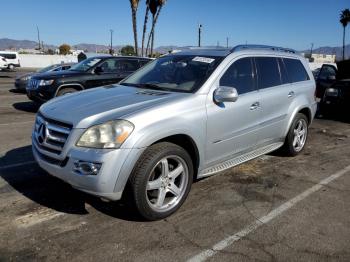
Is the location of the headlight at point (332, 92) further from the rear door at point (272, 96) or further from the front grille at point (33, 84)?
the front grille at point (33, 84)

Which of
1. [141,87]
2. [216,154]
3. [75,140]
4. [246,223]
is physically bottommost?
[246,223]

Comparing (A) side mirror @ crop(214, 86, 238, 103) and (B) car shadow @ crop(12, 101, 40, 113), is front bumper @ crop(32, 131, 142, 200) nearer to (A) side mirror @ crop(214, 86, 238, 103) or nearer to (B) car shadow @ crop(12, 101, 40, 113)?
(A) side mirror @ crop(214, 86, 238, 103)

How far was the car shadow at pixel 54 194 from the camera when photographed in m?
4.11

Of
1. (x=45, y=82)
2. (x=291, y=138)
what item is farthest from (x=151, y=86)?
(x=45, y=82)

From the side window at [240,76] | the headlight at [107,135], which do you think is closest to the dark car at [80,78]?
the side window at [240,76]

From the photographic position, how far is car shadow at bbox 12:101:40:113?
11308mm

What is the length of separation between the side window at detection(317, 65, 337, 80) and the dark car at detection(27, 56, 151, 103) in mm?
6771

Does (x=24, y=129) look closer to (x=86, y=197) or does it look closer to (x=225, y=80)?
(x=86, y=197)

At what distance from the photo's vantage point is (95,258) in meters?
3.24

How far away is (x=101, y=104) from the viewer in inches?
159

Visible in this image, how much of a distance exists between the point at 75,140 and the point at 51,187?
1446 mm

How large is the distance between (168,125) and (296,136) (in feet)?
10.9

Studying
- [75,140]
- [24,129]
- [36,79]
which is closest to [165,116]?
[75,140]

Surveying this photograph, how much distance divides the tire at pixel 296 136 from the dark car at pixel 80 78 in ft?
20.0
